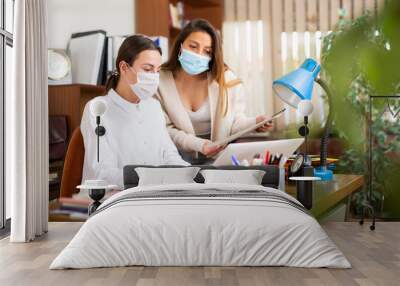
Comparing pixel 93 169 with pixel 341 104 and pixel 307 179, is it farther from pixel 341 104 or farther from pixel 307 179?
pixel 341 104

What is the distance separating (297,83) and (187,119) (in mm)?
1063

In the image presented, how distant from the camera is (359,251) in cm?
479

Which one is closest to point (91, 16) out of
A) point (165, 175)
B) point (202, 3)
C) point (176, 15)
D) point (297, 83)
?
point (176, 15)

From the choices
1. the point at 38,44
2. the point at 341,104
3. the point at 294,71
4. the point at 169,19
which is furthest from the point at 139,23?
the point at 341,104

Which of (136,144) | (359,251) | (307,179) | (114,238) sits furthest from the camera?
(136,144)

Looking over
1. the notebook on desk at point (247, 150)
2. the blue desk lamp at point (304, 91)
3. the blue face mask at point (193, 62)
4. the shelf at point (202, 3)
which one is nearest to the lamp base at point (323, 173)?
the blue desk lamp at point (304, 91)

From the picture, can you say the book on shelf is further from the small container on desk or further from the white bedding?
the white bedding

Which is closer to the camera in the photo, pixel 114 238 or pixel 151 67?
pixel 114 238

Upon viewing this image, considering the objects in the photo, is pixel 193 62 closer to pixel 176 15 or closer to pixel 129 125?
pixel 176 15

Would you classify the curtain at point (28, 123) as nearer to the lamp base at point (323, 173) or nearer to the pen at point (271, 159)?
the pen at point (271, 159)

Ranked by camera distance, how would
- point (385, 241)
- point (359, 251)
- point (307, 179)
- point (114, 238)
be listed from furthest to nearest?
point (307, 179) → point (385, 241) → point (359, 251) → point (114, 238)

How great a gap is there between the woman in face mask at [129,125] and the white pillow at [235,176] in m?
0.35

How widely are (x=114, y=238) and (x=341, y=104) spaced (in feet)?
9.48

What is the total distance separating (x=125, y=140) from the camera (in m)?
6.04
